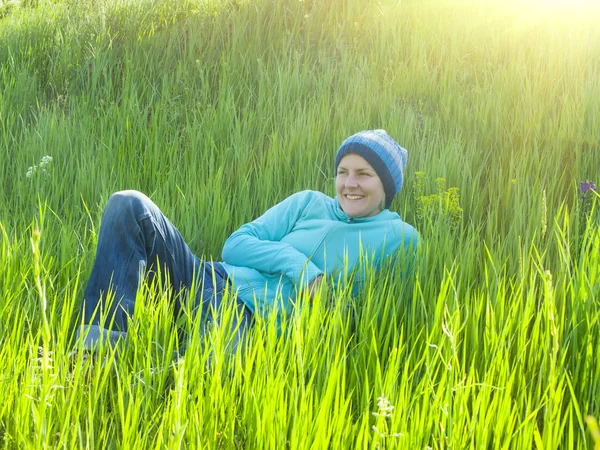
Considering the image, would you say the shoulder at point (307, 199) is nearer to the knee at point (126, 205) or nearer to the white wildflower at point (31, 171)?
the knee at point (126, 205)

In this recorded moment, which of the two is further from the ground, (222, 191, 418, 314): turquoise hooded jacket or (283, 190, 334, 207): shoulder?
(283, 190, 334, 207): shoulder

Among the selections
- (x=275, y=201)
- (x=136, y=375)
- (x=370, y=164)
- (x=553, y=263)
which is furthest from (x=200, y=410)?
(x=275, y=201)

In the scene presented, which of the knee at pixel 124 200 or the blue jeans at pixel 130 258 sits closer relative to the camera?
the blue jeans at pixel 130 258

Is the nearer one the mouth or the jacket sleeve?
the jacket sleeve

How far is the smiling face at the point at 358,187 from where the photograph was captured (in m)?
2.60

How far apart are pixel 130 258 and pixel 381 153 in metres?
1.00

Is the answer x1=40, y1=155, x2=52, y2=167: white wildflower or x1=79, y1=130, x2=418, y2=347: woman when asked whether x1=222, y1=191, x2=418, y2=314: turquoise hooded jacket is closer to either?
x1=79, y1=130, x2=418, y2=347: woman

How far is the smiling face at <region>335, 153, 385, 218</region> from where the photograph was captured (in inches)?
102

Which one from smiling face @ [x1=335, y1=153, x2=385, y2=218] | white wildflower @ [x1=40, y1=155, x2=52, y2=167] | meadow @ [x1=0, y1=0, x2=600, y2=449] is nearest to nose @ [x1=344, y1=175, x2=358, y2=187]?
smiling face @ [x1=335, y1=153, x2=385, y2=218]

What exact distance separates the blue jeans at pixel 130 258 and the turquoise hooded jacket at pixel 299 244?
0.49 feet

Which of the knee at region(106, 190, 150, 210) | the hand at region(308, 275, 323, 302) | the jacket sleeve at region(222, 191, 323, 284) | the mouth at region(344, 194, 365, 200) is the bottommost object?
the hand at region(308, 275, 323, 302)

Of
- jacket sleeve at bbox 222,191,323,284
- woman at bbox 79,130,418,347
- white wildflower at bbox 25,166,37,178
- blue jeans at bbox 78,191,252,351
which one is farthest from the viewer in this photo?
white wildflower at bbox 25,166,37,178

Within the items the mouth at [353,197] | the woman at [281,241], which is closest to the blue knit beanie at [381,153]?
the woman at [281,241]

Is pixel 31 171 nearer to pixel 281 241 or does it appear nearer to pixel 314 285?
pixel 281 241
